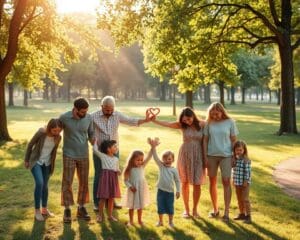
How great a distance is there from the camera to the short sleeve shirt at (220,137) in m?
8.76

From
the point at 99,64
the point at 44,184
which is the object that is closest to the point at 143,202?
the point at 44,184

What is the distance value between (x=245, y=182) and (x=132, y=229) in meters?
2.28

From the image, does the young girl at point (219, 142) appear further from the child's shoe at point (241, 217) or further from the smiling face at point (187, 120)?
the smiling face at point (187, 120)

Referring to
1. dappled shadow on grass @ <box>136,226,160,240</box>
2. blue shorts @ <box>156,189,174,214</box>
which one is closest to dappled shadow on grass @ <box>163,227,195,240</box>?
dappled shadow on grass @ <box>136,226,160,240</box>

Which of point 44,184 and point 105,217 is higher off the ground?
point 44,184

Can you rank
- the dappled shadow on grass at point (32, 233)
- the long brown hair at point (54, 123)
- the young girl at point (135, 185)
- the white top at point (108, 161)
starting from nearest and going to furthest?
the dappled shadow on grass at point (32, 233) → the young girl at point (135, 185) → the long brown hair at point (54, 123) → the white top at point (108, 161)

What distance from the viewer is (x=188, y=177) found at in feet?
29.1

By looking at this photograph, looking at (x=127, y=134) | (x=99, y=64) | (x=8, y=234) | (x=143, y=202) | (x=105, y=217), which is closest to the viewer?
(x=8, y=234)

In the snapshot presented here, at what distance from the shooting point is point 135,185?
8.24 m

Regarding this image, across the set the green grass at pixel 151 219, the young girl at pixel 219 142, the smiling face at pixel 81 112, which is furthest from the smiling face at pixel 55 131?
the young girl at pixel 219 142

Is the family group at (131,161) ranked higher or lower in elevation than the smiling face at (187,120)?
lower

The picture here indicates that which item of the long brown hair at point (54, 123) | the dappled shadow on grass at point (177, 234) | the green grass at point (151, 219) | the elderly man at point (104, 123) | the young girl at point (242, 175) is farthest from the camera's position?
the elderly man at point (104, 123)

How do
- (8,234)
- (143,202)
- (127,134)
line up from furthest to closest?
(127,134), (143,202), (8,234)

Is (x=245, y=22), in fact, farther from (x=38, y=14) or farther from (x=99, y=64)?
(x=99, y=64)
